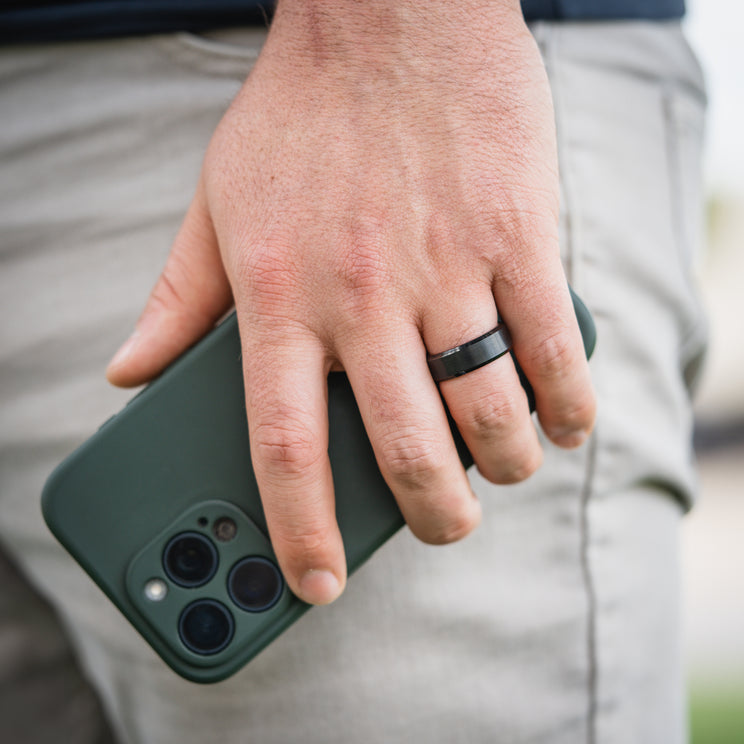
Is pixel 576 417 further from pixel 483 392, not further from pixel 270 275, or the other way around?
pixel 270 275

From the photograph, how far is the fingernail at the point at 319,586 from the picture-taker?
0.54 m

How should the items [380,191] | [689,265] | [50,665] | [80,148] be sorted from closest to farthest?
1. [380,191]
2. [80,148]
3. [689,265]
4. [50,665]

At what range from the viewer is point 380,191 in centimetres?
51

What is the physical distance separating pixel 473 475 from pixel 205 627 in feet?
1.05

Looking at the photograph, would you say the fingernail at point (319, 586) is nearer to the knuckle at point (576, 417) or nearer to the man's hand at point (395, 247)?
the man's hand at point (395, 247)

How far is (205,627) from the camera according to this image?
23.9 inches

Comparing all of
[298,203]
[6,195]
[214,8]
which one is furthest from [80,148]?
[298,203]

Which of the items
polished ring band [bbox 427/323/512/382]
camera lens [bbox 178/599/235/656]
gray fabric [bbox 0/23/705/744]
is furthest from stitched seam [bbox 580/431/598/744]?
camera lens [bbox 178/599/235/656]

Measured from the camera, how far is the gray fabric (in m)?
0.70

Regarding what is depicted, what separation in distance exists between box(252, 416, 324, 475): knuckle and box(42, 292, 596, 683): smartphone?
0.32ft

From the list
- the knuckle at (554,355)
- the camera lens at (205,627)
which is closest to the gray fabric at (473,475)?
the camera lens at (205,627)

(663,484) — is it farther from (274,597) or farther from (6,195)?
(6,195)

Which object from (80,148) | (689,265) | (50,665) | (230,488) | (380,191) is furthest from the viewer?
(50,665)

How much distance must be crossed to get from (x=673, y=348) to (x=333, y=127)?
1.82 ft
